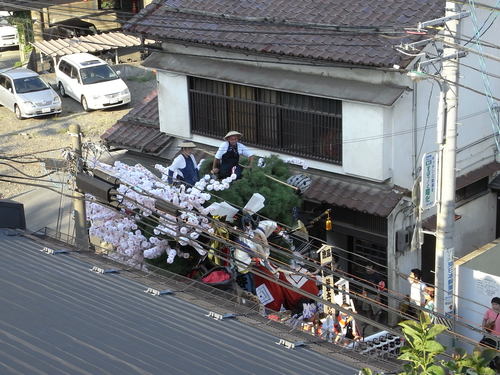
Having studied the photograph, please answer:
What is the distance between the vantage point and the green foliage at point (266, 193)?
1572 cm

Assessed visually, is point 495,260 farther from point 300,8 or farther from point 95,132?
point 95,132

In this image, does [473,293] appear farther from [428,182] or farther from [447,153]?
[447,153]

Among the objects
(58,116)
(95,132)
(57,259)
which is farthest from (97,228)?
(58,116)

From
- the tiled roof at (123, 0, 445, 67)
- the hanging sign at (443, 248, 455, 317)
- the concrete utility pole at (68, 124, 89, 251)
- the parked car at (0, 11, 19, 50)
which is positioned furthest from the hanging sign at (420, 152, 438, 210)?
the parked car at (0, 11, 19, 50)

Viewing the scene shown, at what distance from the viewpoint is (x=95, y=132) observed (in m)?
29.8

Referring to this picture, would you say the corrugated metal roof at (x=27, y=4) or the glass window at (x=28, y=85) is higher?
the corrugated metal roof at (x=27, y=4)

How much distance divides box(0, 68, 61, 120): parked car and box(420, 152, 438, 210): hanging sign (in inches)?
773

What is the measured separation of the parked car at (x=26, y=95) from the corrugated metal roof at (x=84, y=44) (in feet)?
7.06

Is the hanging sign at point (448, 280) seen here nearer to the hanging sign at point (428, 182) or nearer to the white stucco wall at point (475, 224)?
the hanging sign at point (428, 182)

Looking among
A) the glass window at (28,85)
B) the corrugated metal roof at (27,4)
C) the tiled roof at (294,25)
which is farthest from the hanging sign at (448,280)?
the corrugated metal roof at (27,4)

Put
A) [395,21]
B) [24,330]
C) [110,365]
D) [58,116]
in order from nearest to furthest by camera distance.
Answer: [110,365] < [24,330] < [395,21] < [58,116]

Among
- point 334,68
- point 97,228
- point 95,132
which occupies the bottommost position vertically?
point 95,132

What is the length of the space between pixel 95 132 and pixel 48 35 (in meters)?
9.56

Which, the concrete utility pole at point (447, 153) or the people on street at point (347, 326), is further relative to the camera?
→ the people on street at point (347, 326)
